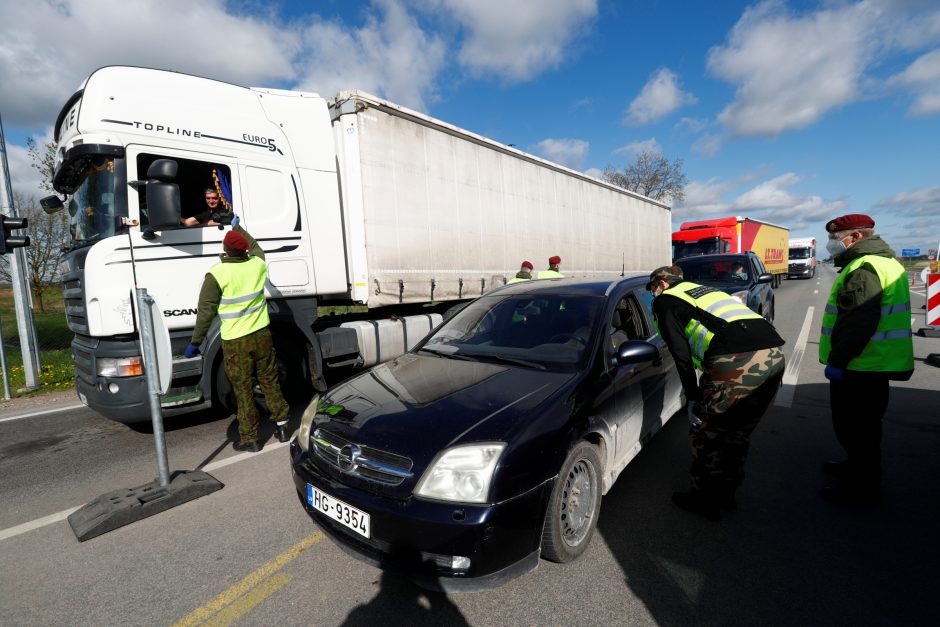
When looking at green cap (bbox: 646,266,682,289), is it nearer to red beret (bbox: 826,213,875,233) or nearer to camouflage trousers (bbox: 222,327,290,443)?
red beret (bbox: 826,213,875,233)

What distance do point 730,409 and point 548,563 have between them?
54.1 inches

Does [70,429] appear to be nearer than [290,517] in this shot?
No

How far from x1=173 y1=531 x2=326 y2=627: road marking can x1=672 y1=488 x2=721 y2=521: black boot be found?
2.33 metres

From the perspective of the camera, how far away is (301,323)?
5.02 meters

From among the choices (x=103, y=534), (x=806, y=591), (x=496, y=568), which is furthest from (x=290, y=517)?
(x=806, y=591)

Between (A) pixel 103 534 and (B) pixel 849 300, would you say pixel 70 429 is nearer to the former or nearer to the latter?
(A) pixel 103 534

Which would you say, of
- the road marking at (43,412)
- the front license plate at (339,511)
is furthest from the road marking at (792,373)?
the road marking at (43,412)

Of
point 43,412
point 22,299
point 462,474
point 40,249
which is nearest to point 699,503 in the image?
point 462,474

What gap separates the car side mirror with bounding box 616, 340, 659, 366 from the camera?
2.75 m

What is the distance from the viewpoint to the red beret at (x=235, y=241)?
374 centimetres

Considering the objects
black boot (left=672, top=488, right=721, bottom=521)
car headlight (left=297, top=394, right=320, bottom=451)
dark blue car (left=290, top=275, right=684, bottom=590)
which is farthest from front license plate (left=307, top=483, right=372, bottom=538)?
black boot (left=672, top=488, right=721, bottom=521)

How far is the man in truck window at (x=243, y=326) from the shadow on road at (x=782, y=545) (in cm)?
297

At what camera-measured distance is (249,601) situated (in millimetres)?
2203

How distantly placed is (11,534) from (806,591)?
452 cm
